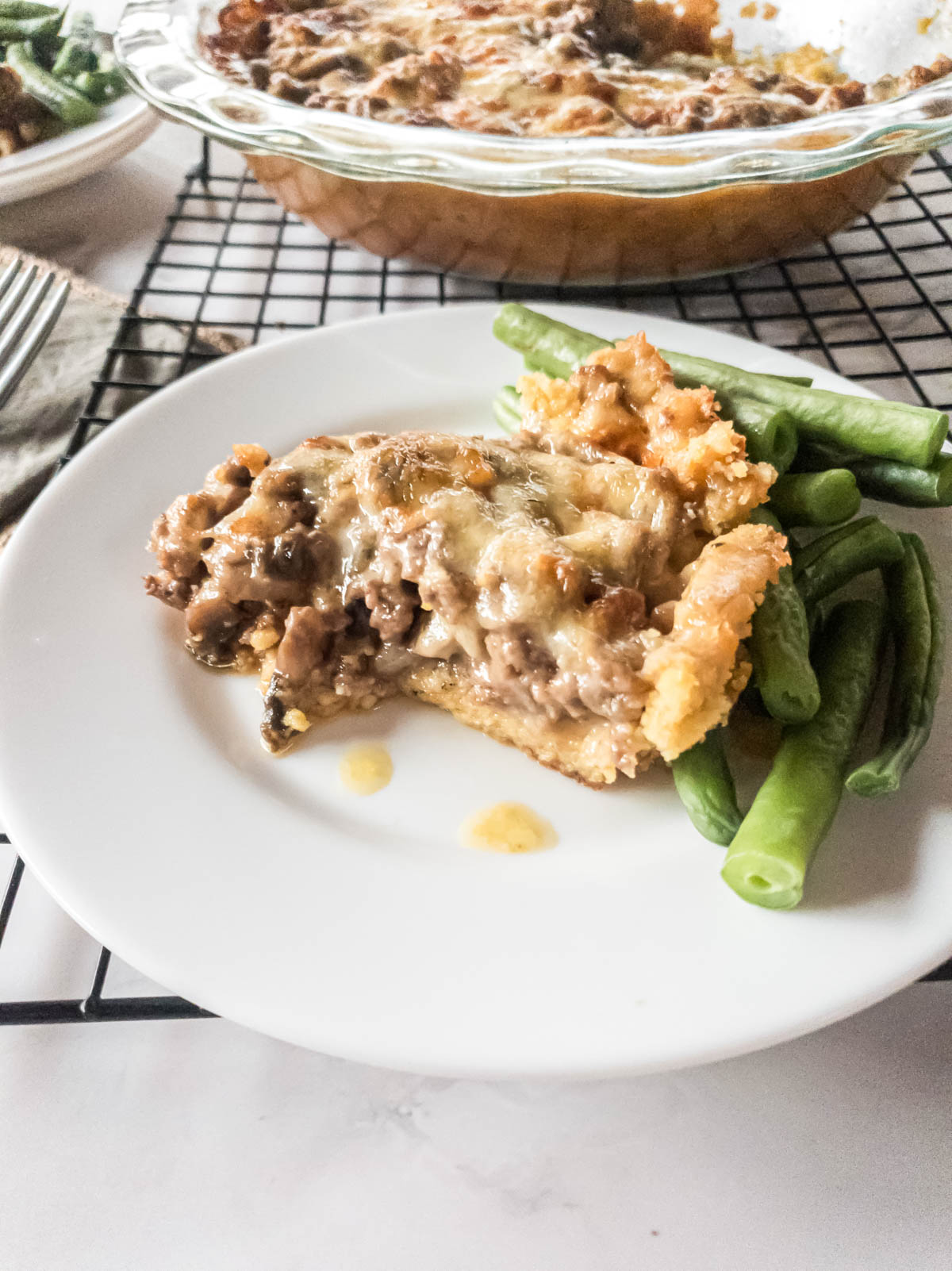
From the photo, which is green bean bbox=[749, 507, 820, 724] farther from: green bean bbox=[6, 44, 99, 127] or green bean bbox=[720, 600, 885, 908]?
green bean bbox=[6, 44, 99, 127]

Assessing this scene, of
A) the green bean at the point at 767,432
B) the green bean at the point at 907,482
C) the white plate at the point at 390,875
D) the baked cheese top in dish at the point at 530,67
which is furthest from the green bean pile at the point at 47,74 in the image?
the green bean at the point at 907,482

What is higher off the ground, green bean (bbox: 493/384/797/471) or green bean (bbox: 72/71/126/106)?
green bean (bbox: 72/71/126/106)

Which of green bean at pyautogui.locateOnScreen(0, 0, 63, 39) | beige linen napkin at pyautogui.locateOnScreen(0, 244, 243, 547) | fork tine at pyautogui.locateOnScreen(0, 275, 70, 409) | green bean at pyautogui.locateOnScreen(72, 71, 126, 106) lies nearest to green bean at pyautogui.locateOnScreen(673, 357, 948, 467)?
beige linen napkin at pyautogui.locateOnScreen(0, 244, 243, 547)

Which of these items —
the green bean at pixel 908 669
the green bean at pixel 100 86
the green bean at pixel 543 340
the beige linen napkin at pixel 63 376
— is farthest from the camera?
the green bean at pixel 100 86

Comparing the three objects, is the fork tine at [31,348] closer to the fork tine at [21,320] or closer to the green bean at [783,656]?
the fork tine at [21,320]

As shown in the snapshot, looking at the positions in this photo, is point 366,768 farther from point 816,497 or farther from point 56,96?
point 56,96

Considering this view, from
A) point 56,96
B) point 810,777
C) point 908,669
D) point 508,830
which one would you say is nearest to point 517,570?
point 508,830
